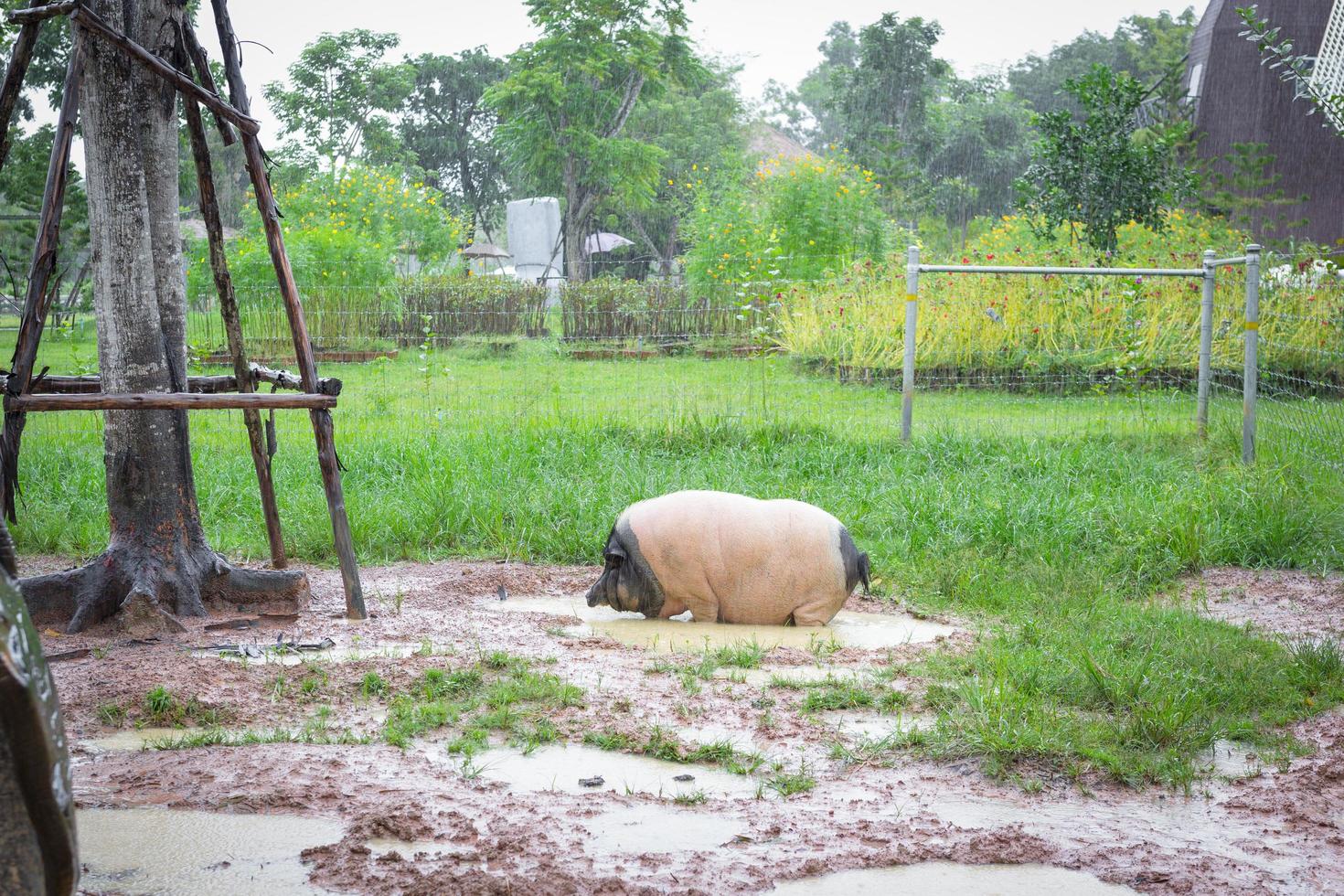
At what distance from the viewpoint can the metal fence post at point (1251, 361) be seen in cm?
836

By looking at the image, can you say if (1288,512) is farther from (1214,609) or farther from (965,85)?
(965,85)

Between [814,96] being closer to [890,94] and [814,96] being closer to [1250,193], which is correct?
[890,94]

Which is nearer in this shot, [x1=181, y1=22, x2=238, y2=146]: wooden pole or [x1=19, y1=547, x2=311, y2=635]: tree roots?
[x1=19, y1=547, x2=311, y2=635]: tree roots

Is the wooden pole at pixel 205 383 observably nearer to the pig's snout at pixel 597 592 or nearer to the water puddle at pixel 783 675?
the pig's snout at pixel 597 592

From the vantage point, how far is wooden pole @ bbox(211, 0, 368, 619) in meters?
5.14

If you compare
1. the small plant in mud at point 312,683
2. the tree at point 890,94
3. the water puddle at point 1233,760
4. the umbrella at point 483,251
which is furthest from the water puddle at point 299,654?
the tree at point 890,94

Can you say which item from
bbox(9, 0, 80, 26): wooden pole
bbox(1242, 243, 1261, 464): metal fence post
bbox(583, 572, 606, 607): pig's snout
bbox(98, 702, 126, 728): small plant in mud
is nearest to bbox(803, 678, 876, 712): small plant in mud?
bbox(583, 572, 606, 607): pig's snout

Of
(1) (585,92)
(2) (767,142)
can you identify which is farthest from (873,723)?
(2) (767,142)

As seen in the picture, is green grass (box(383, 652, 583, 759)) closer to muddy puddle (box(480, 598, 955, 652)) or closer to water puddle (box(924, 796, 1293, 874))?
muddy puddle (box(480, 598, 955, 652))

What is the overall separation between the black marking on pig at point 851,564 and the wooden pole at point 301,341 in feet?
7.26

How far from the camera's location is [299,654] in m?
4.73

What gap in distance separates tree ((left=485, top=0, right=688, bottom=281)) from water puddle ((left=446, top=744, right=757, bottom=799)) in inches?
1061

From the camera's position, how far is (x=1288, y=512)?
6.83 metres

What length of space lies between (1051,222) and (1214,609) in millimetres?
11745
